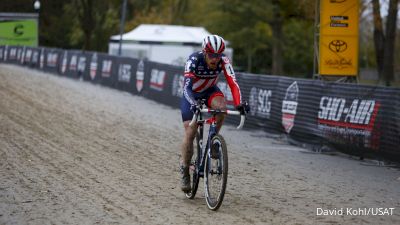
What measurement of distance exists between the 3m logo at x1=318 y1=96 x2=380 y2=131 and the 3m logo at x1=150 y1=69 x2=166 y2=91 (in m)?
10.3

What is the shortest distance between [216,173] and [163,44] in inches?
1296

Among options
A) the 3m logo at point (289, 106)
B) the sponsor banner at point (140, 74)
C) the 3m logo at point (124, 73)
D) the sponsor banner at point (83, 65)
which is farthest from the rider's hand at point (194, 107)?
the sponsor banner at point (83, 65)

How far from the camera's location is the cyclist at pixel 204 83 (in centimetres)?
786

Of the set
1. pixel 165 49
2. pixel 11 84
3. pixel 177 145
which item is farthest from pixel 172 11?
pixel 177 145

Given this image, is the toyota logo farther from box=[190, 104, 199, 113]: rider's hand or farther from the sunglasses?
box=[190, 104, 199, 113]: rider's hand

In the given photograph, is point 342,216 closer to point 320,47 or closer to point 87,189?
point 87,189

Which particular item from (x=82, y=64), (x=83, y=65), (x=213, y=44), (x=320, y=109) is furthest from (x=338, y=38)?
(x=82, y=64)

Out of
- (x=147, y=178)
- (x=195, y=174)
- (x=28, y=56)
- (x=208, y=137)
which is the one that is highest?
(x=28, y=56)

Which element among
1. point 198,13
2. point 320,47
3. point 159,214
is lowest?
point 159,214

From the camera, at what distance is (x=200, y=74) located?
26.9ft

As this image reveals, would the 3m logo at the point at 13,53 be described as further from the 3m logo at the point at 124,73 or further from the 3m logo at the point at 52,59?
the 3m logo at the point at 124,73

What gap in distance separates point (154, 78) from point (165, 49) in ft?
50.6

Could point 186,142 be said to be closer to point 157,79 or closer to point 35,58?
point 157,79

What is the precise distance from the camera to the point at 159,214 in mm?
7480
